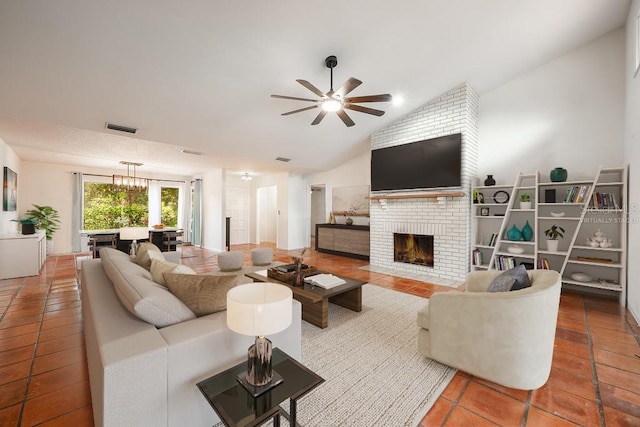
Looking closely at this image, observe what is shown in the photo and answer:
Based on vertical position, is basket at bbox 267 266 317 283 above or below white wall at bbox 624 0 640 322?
below

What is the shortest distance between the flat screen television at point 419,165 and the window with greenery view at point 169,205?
678cm

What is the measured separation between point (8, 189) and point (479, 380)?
25.8 ft

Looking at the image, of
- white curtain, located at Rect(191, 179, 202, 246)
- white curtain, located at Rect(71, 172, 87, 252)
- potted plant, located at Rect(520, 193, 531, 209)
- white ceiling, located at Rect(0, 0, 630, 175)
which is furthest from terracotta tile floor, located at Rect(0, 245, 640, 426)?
white curtain, located at Rect(191, 179, 202, 246)

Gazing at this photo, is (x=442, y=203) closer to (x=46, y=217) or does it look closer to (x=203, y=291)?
(x=203, y=291)

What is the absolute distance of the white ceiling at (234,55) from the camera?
2469mm

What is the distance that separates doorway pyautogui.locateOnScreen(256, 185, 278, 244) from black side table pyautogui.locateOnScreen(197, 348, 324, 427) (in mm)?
8172

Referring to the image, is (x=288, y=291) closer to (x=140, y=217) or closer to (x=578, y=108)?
(x=578, y=108)

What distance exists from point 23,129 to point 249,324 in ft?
18.4

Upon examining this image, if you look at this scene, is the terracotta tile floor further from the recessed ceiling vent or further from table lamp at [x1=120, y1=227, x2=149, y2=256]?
the recessed ceiling vent

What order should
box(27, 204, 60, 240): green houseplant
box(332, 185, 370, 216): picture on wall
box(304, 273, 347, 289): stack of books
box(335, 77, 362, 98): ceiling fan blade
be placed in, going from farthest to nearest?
box(332, 185, 370, 216): picture on wall < box(27, 204, 60, 240): green houseplant < box(304, 273, 347, 289): stack of books < box(335, 77, 362, 98): ceiling fan blade

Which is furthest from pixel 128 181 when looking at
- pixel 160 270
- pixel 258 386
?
pixel 258 386

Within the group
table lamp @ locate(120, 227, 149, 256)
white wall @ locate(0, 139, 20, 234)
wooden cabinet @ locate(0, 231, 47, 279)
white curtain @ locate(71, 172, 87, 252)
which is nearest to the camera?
table lamp @ locate(120, 227, 149, 256)

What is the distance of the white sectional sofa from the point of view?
42.3 inches

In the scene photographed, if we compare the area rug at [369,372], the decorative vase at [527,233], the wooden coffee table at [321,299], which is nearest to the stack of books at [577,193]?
the decorative vase at [527,233]
